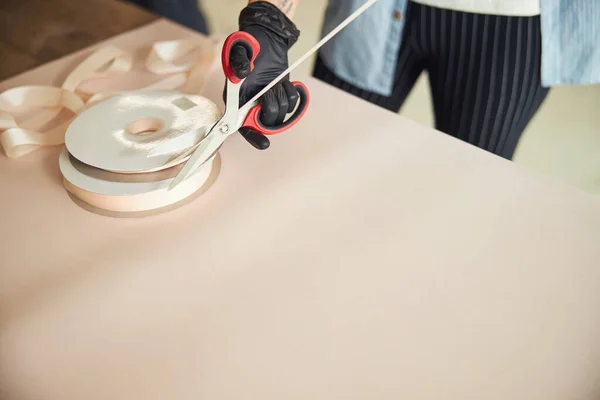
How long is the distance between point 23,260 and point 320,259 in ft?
0.98

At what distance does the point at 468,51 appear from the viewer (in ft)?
2.59

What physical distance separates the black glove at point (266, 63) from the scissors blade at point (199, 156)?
0.15ft

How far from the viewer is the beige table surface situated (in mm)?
455

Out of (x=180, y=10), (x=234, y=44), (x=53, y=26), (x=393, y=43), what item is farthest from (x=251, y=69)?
(x=180, y=10)

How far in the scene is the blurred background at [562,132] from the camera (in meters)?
1.63

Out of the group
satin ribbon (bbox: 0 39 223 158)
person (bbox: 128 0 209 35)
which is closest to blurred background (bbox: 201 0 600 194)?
person (bbox: 128 0 209 35)

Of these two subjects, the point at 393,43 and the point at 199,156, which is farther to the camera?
the point at 393,43

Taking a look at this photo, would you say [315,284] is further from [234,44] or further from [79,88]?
[79,88]

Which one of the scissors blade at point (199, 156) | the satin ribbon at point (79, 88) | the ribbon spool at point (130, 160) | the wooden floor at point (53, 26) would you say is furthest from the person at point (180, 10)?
the scissors blade at point (199, 156)

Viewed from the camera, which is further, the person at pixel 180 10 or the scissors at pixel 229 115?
the person at pixel 180 10

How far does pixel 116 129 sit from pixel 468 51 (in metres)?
0.50

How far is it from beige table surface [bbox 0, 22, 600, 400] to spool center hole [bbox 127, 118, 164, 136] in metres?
0.10

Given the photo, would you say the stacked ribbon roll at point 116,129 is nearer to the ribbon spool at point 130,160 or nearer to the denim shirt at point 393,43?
the ribbon spool at point 130,160

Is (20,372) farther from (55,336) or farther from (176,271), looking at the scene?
(176,271)
